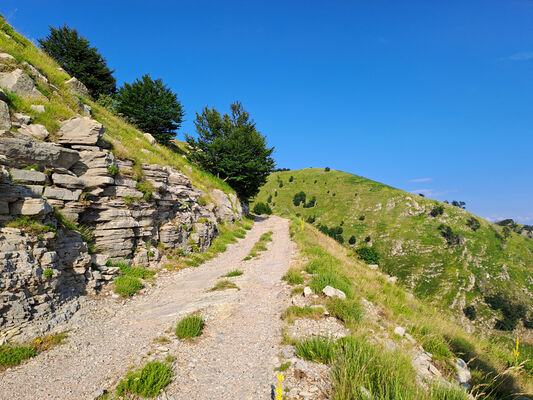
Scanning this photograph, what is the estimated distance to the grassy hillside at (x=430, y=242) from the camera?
61356 millimetres

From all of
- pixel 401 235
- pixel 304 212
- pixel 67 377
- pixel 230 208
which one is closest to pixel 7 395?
pixel 67 377

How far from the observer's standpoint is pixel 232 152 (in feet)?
111

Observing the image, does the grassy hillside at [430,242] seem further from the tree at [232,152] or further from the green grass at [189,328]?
the green grass at [189,328]

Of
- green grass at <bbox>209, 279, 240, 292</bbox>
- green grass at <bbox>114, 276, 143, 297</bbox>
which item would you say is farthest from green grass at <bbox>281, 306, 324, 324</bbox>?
green grass at <bbox>114, 276, 143, 297</bbox>

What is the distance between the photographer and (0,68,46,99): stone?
11.4 metres

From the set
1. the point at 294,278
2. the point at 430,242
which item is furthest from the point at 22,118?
the point at 430,242

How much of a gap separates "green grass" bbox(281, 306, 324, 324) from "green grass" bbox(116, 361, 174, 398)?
11.9ft

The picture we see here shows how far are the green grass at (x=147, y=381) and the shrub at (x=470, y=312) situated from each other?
73764 mm

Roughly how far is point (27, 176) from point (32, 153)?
0.99 m

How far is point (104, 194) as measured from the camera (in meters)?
11.7

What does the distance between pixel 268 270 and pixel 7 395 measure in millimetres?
9829

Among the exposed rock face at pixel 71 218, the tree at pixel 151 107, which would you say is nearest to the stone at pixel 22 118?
the exposed rock face at pixel 71 218

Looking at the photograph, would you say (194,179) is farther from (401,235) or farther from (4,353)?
(401,235)

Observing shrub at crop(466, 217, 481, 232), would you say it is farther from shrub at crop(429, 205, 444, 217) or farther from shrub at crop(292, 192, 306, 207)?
shrub at crop(292, 192, 306, 207)
